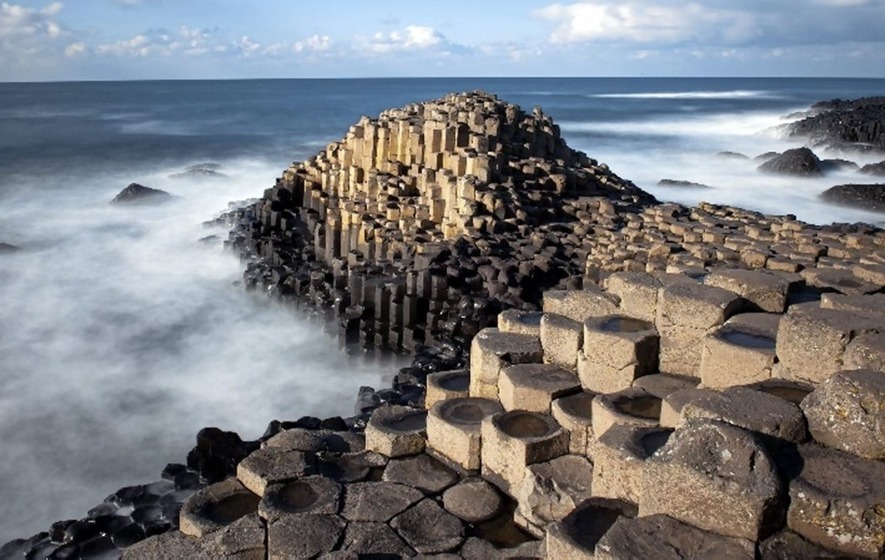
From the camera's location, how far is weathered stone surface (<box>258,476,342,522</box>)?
16.3 feet

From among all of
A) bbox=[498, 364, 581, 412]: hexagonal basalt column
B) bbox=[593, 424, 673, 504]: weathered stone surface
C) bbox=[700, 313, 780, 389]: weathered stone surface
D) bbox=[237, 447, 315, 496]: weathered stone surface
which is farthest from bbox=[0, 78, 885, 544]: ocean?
bbox=[700, 313, 780, 389]: weathered stone surface

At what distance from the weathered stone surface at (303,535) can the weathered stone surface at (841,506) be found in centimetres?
262

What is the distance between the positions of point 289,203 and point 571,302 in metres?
12.8

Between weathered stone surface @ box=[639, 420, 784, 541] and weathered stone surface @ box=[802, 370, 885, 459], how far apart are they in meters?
0.51

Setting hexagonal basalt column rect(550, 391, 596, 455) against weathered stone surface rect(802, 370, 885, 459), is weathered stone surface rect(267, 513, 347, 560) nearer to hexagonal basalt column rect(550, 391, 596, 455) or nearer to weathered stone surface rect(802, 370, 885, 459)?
hexagonal basalt column rect(550, 391, 596, 455)

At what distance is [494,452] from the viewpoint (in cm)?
536

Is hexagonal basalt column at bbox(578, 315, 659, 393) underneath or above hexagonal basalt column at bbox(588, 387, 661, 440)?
above

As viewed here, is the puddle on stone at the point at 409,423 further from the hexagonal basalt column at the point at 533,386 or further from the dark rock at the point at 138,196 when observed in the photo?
the dark rock at the point at 138,196

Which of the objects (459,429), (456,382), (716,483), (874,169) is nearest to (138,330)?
(456,382)

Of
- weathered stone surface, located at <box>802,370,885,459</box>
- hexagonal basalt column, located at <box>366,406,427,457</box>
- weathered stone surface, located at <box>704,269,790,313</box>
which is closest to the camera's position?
weathered stone surface, located at <box>802,370,885,459</box>

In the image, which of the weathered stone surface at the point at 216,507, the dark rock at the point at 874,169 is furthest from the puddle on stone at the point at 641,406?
the dark rock at the point at 874,169

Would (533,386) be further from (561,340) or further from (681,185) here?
(681,185)

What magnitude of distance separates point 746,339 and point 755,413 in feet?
3.61

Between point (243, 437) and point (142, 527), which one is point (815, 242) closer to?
point (243, 437)
